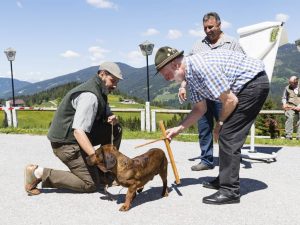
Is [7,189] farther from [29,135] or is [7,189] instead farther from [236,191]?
[29,135]

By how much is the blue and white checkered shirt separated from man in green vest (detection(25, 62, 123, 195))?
1106mm

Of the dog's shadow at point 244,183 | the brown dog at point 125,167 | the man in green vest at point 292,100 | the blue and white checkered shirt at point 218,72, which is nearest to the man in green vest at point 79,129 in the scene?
the brown dog at point 125,167

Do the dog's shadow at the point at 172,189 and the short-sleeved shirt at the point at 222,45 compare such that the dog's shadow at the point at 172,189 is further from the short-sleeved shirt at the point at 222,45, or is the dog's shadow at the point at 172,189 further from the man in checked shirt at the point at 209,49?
the short-sleeved shirt at the point at 222,45

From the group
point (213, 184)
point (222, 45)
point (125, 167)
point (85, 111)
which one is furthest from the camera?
point (222, 45)

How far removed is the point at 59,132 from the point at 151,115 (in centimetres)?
970

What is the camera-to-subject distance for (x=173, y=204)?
521 centimetres

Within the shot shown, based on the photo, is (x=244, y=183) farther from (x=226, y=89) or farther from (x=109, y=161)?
(x=109, y=161)

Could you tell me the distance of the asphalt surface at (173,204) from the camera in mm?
4641

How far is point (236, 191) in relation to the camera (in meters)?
5.21

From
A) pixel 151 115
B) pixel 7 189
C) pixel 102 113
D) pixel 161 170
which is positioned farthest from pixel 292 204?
pixel 151 115

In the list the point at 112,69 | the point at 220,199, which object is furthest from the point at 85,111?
the point at 220,199

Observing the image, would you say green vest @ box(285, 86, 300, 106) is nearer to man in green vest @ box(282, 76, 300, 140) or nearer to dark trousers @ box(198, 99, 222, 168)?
man in green vest @ box(282, 76, 300, 140)

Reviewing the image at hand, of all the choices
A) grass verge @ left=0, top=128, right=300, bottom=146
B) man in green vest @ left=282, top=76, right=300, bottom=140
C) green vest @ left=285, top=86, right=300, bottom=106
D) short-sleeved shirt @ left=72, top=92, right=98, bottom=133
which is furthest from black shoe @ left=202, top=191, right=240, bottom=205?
green vest @ left=285, top=86, right=300, bottom=106

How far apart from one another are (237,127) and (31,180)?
3171 millimetres
